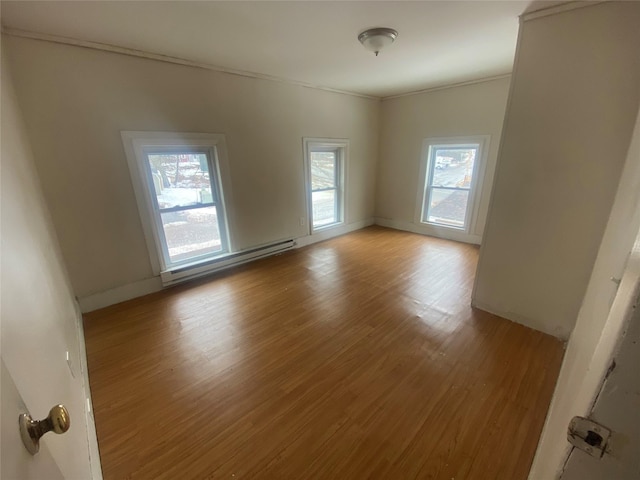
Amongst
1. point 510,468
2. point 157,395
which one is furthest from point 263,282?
point 510,468

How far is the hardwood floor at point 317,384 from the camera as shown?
1.38 meters

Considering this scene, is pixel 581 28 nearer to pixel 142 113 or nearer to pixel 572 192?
pixel 572 192

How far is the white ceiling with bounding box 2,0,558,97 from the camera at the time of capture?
1.83m

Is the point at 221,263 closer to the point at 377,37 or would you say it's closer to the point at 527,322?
the point at 377,37

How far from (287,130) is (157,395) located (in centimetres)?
332

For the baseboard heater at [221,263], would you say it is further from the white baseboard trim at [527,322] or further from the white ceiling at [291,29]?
the white baseboard trim at [527,322]

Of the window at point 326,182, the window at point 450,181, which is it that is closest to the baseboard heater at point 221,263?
the window at point 326,182

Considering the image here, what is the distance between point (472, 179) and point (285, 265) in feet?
10.4

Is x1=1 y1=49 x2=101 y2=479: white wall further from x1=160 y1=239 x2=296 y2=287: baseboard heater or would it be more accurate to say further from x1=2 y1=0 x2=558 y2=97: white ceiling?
x1=160 y1=239 x2=296 y2=287: baseboard heater

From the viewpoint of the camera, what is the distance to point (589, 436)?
1.44 ft

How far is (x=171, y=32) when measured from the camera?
2.17 m

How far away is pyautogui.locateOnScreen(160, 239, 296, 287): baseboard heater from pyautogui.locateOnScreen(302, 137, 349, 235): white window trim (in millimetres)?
643

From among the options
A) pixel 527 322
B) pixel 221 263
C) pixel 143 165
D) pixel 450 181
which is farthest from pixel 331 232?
pixel 527 322

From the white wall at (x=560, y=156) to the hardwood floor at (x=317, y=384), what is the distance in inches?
17.9
